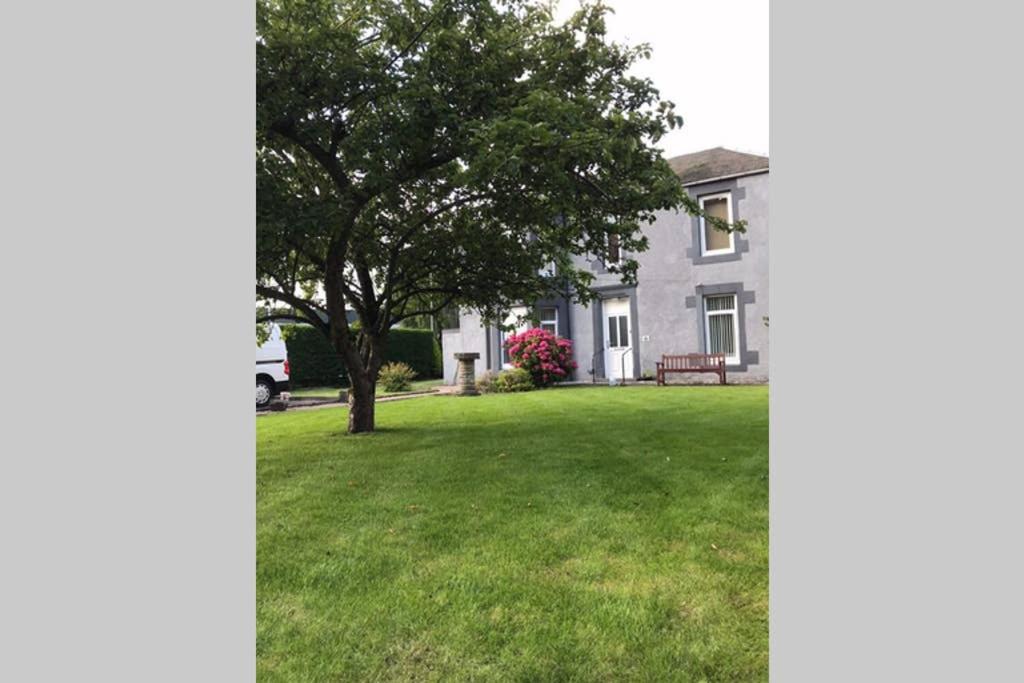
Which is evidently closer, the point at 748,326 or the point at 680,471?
the point at 748,326

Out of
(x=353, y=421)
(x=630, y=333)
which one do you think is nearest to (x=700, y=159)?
(x=630, y=333)

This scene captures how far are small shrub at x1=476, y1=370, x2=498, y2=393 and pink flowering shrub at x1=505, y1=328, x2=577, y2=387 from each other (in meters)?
3.34

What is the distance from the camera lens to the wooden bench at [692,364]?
2.80m

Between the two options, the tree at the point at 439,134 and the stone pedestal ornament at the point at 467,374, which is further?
the stone pedestal ornament at the point at 467,374

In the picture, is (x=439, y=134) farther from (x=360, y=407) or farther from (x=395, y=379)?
(x=395, y=379)


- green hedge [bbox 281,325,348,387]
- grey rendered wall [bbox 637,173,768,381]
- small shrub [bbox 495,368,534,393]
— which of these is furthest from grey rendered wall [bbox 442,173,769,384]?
green hedge [bbox 281,325,348,387]

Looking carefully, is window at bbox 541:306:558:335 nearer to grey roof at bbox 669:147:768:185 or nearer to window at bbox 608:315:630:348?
window at bbox 608:315:630:348

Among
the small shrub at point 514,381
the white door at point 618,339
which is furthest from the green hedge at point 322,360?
the white door at point 618,339

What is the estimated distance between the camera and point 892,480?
158 cm

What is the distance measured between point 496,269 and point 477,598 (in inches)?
171

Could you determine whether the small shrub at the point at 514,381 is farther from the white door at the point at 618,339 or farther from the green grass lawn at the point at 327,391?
the green grass lawn at the point at 327,391

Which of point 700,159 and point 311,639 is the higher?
point 700,159

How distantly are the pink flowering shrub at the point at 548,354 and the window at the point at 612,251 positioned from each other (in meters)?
0.77

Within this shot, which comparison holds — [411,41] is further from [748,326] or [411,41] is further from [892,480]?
[892,480]
